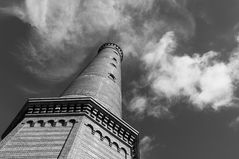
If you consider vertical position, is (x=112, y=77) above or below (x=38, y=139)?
above

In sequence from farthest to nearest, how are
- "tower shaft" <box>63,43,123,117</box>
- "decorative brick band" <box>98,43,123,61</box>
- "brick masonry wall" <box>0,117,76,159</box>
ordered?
"decorative brick band" <box>98,43,123,61</box>
"tower shaft" <box>63,43,123,117</box>
"brick masonry wall" <box>0,117,76,159</box>

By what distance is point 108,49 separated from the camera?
80.7 ft

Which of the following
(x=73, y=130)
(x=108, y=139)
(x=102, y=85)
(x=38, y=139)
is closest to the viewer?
(x=38, y=139)

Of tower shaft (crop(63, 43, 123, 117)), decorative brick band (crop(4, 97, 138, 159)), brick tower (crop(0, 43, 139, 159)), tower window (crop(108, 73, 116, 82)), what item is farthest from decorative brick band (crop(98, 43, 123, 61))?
decorative brick band (crop(4, 97, 138, 159))

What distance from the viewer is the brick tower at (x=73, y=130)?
11.2m

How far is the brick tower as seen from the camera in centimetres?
1122

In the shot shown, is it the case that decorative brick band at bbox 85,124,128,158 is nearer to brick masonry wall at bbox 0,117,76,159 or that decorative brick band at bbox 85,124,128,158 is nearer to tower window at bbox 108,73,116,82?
brick masonry wall at bbox 0,117,76,159

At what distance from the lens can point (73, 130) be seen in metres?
12.2

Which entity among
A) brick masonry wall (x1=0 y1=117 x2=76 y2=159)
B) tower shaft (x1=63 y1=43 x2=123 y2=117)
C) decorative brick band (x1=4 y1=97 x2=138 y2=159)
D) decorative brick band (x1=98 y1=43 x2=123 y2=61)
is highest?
decorative brick band (x1=98 y1=43 x2=123 y2=61)

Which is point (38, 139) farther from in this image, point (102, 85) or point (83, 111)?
point (102, 85)

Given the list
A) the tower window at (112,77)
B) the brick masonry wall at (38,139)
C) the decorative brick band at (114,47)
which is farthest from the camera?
the decorative brick band at (114,47)

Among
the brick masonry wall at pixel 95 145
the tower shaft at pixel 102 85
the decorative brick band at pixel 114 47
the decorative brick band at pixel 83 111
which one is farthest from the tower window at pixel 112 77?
the decorative brick band at pixel 114 47

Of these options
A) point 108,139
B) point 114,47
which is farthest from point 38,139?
point 114,47

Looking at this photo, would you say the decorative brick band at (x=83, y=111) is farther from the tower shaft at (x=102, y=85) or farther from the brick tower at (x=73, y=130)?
the tower shaft at (x=102, y=85)
